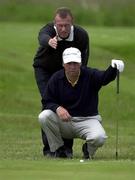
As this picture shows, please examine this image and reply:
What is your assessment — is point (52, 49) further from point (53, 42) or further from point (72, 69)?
point (72, 69)

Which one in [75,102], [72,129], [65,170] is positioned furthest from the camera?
[72,129]

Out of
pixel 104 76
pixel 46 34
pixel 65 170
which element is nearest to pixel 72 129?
pixel 104 76

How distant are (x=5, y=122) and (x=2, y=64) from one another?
24.4ft

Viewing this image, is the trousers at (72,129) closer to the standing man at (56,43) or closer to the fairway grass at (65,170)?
the standing man at (56,43)

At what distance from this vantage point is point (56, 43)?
10953 millimetres

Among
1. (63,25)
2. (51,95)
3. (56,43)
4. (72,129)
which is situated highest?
(63,25)

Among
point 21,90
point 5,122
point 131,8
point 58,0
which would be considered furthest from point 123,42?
point 58,0

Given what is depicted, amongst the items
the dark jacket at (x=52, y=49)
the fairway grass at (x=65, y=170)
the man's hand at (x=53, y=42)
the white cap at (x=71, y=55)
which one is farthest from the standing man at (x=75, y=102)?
the fairway grass at (x=65, y=170)

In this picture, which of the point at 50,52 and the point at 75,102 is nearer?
the point at 75,102

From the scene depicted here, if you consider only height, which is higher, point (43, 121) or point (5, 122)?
point (43, 121)

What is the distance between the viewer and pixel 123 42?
32.0m

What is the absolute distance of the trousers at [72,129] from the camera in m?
10.7

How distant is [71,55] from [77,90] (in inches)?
18.3

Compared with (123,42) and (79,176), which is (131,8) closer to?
(123,42)
